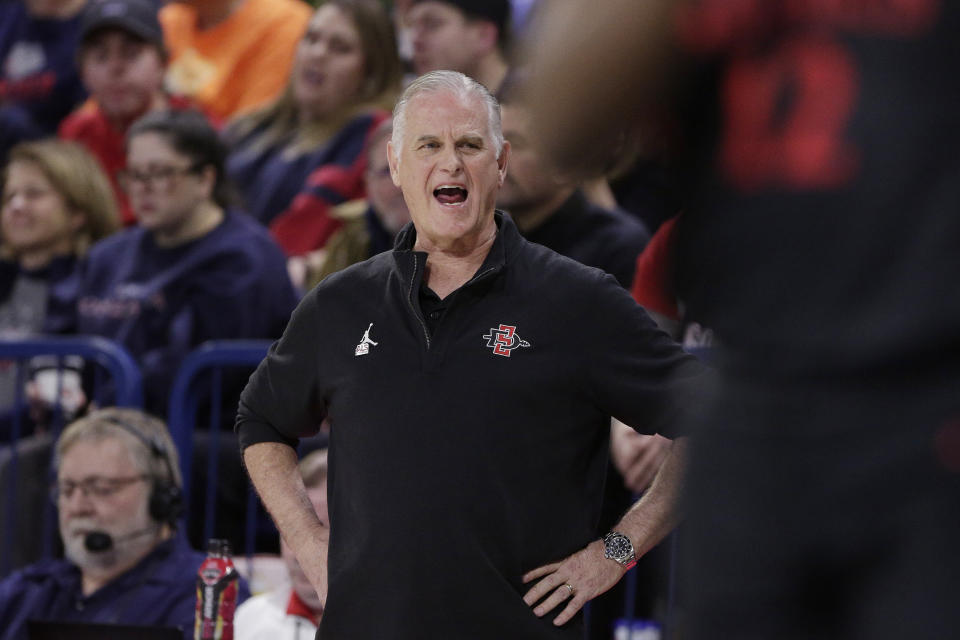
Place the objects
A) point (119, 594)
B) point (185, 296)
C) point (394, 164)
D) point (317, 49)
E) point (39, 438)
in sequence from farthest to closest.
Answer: point (317, 49) < point (185, 296) < point (39, 438) < point (119, 594) < point (394, 164)

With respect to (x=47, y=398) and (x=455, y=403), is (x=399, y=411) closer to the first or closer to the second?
(x=455, y=403)

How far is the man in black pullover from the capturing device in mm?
3395

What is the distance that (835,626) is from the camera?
1525 millimetres

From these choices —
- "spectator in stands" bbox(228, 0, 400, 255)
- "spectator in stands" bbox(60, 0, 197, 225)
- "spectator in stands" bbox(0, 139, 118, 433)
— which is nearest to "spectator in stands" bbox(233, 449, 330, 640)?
Answer: "spectator in stands" bbox(228, 0, 400, 255)

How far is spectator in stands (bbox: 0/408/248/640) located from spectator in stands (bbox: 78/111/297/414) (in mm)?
926

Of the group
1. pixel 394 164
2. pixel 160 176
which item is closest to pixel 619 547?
pixel 394 164

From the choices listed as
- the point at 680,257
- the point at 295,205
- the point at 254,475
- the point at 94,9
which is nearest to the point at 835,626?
the point at 680,257

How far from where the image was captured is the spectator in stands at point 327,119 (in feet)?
23.0

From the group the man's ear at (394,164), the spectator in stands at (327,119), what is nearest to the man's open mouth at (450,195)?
the man's ear at (394,164)

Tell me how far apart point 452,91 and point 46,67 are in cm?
598

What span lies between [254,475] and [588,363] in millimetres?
940

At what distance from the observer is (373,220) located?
6.20 meters

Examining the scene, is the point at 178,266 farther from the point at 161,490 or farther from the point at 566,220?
the point at 566,220

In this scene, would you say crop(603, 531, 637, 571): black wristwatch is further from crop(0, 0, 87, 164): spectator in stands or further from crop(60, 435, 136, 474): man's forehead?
crop(0, 0, 87, 164): spectator in stands
